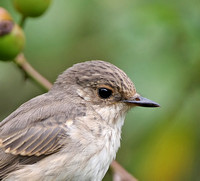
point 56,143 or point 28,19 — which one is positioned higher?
point 28,19

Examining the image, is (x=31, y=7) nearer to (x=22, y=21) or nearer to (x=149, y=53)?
(x=22, y=21)

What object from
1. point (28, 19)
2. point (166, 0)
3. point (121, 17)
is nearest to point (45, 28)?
point (28, 19)

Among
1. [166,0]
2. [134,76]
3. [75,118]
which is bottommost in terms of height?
[75,118]

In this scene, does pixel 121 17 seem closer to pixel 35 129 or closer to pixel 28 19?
pixel 28 19

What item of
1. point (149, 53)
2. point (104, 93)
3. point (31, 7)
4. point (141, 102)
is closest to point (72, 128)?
point (104, 93)

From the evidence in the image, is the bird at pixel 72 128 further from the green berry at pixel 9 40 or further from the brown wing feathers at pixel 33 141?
the green berry at pixel 9 40

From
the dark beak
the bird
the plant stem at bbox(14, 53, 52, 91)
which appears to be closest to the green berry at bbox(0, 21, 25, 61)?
the plant stem at bbox(14, 53, 52, 91)

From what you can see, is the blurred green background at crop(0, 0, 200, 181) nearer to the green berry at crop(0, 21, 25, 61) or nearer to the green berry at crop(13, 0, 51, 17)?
the green berry at crop(0, 21, 25, 61)

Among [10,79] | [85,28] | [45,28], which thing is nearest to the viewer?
[45,28]
